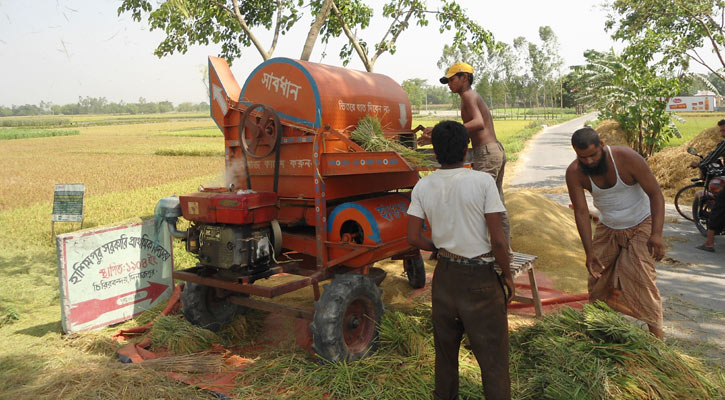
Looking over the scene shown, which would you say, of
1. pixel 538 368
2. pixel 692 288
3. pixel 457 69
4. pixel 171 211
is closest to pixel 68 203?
pixel 171 211

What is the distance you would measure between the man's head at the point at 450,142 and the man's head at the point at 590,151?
1336mm

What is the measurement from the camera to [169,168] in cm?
2145

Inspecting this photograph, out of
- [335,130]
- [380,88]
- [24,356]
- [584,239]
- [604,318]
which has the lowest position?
[24,356]

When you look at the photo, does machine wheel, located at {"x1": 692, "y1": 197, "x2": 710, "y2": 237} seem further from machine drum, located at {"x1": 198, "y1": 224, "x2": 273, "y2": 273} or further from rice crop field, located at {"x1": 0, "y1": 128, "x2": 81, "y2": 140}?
rice crop field, located at {"x1": 0, "y1": 128, "x2": 81, "y2": 140}

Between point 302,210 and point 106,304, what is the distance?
2.63 m

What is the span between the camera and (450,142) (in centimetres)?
277

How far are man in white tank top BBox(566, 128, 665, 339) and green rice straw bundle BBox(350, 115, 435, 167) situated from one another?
4.36 ft

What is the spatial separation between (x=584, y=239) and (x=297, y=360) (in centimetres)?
265

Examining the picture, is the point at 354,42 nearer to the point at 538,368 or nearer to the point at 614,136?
the point at 538,368

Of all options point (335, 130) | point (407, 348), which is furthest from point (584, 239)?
point (335, 130)

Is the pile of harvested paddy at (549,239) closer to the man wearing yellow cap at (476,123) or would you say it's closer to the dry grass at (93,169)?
the man wearing yellow cap at (476,123)

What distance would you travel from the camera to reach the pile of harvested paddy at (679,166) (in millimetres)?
12492

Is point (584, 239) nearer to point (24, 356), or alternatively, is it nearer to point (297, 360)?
point (297, 360)

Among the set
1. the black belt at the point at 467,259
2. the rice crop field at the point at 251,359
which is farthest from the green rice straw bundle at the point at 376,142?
the black belt at the point at 467,259
